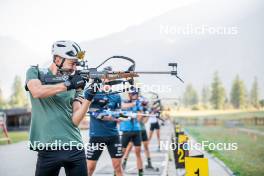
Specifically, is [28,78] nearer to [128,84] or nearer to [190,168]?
[128,84]

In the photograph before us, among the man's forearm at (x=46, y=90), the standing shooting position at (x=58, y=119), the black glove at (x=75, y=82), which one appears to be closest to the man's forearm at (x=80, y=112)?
the standing shooting position at (x=58, y=119)

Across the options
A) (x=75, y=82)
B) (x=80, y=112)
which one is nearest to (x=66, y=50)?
(x=75, y=82)

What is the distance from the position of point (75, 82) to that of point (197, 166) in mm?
2461

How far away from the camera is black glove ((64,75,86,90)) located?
4.10 meters

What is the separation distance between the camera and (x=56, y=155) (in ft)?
14.1

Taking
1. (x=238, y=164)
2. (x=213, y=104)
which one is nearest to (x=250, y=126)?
(x=238, y=164)

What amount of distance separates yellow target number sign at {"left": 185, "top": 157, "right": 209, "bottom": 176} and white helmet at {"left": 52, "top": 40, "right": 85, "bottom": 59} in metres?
2.36

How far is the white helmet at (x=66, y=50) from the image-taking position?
4.33 metres

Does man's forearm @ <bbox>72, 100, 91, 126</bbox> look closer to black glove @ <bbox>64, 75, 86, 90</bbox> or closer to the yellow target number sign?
black glove @ <bbox>64, 75, 86, 90</bbox>

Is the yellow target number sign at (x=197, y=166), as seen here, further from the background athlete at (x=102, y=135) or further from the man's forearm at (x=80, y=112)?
the man's forearm at (x=80, y=112)

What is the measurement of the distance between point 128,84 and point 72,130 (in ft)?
4.41

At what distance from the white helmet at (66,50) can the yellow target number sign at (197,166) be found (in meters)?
2.36

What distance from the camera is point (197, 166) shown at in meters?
5.94

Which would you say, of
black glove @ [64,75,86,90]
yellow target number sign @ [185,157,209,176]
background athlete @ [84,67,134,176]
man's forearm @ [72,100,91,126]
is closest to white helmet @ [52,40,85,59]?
black glove @ [64,75,86,90]
